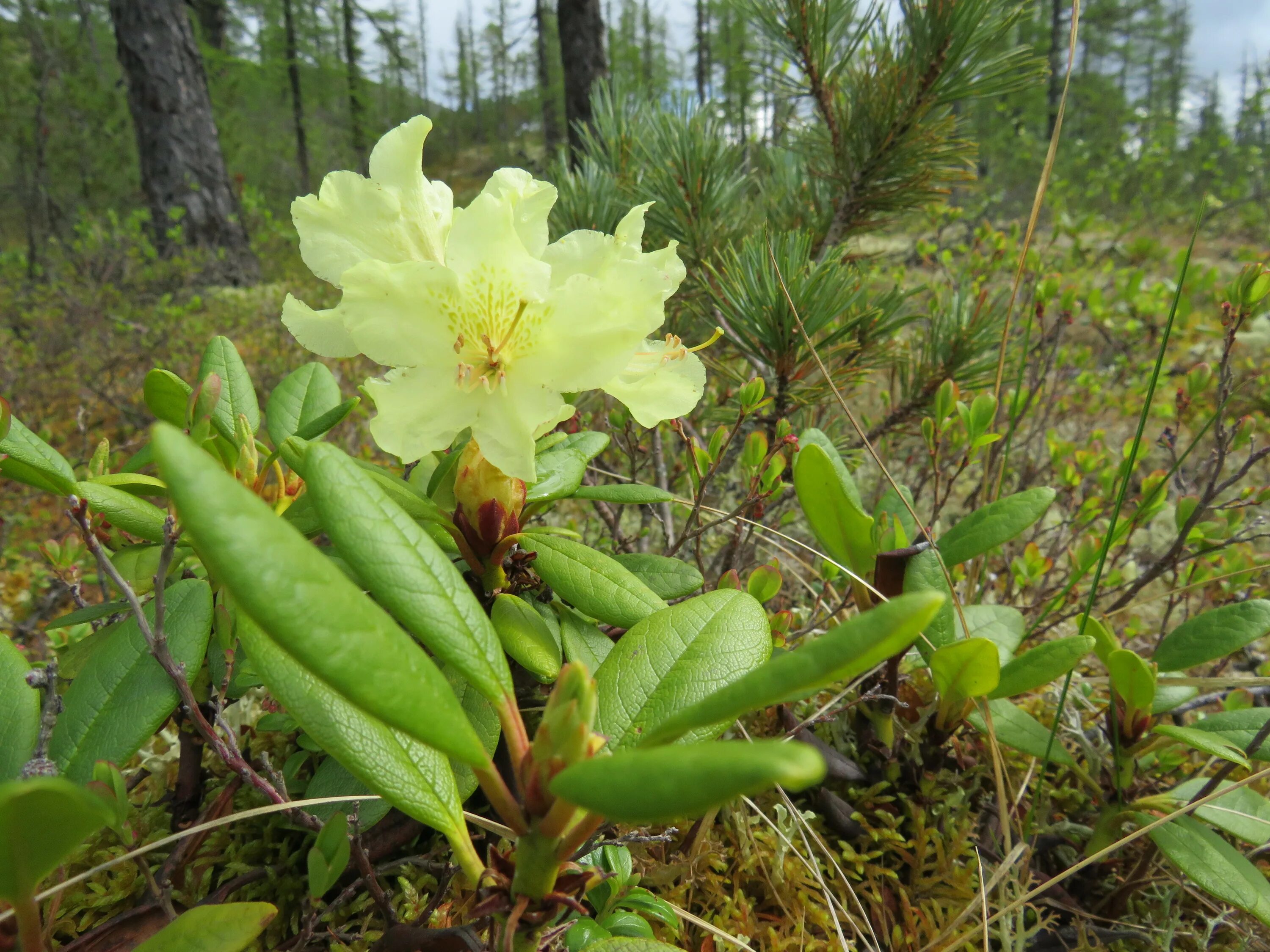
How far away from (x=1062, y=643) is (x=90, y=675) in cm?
116

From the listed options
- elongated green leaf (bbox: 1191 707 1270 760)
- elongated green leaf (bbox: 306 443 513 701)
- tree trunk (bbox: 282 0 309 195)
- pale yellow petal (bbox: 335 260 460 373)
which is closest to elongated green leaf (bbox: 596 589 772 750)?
elongated green leaf (bbox: 306 443 513 701)

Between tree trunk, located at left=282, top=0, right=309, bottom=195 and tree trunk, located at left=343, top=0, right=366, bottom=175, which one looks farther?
tree trunk, located at left=343, top=0, right=366, bottom=175

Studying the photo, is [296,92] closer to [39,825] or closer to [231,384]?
[231,384]

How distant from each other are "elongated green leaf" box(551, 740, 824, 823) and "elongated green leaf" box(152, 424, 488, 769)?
131mm

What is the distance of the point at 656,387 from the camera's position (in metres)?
0.90

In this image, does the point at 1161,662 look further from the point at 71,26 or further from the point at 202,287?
the point at 71,26

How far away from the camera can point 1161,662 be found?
1.04 metres

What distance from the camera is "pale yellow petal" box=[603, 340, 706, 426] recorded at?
0.88 metres

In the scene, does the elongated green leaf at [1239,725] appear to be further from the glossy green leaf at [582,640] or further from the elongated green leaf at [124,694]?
the elongated green leaf at [124,694]

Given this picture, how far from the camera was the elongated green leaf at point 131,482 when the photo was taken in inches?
36.7

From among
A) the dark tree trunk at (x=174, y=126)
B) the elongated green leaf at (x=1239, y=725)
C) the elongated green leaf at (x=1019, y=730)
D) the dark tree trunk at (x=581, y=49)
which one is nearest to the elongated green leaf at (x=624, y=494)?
the elongated green leaf at (x=1019, y=730)

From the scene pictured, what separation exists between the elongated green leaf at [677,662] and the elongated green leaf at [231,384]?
0.67 metres

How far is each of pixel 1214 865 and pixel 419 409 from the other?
1146 mm

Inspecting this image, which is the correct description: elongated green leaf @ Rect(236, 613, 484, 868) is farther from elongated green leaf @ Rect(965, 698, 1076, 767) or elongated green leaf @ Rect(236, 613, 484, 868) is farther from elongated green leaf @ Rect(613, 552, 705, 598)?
elongated green leaf @ Rect(965, 698, 1076, 767)
